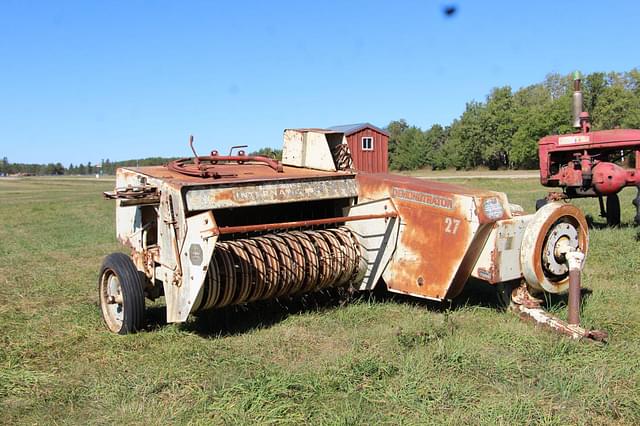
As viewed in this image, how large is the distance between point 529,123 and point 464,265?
54549mm

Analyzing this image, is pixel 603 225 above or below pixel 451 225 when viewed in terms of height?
below

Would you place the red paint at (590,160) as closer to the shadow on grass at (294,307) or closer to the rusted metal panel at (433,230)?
the shadow on grass at (294,307)

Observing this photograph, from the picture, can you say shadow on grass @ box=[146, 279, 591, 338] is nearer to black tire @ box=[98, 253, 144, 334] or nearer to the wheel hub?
black tire @ box=[98, 253, 144, 334]

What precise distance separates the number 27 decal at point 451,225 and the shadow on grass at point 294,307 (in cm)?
81

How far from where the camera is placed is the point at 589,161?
10023 millimetres

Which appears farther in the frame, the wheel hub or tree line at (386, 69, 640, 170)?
tree line at (386, 69, 640, 170)

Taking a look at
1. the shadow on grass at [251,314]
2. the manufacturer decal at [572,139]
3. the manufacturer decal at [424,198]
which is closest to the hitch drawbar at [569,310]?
the manufacturer decal at [424,198]

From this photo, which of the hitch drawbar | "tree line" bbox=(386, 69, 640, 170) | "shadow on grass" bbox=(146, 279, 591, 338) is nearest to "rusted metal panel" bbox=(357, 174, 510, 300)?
"shadow on grass" bbox=(146, 279, 591, 338)

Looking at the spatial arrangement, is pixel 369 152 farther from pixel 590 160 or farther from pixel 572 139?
pixel 590 160

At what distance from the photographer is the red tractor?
970 cm

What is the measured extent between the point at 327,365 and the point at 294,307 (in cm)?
174

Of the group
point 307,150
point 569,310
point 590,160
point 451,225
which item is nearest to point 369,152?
point 590,160

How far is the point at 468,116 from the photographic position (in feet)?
202

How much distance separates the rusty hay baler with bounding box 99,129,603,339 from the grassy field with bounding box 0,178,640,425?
0.92ft
